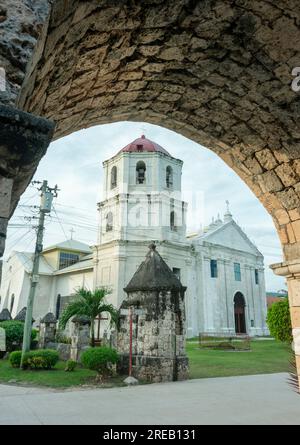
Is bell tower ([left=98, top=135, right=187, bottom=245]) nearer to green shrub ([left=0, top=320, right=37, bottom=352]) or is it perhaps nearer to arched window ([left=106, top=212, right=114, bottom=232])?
arched window ([left=106, top=212, right=114, bottom=232])

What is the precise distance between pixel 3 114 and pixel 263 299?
3419 centimetres

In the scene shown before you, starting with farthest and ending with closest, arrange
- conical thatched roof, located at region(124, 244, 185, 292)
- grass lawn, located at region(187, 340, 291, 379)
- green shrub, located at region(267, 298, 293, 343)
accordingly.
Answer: grass lawn, located at region(187, 340, 291, 379) → conical thatched roof, located at region(124, 244, 185, 292) → green shrub, located at region(267, 298, 293, 343)

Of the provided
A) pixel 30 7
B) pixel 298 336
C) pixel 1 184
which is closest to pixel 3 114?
pixel 1 184

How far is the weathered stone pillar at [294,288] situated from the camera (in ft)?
14.8

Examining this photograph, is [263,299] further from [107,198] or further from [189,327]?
[107,198]

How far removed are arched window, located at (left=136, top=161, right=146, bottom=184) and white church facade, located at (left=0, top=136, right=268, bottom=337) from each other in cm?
8

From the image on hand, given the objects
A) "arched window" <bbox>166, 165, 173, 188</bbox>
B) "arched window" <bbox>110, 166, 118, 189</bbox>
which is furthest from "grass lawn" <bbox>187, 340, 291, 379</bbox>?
"arched window" <bbox>110, 166, 118, 189</bbox>

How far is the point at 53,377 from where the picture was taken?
35.7ft

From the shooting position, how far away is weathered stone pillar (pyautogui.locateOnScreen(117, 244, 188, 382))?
34.4ft

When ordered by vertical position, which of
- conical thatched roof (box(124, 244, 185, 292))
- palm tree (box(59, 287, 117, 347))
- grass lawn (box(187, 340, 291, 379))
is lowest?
grass lawn (box(187, 340, 291, 379))

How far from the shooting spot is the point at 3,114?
1.66 metres

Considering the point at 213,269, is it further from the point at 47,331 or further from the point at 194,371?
the point at 194,371

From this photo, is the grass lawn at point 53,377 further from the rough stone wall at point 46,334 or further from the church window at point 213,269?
the church window at point 213,269

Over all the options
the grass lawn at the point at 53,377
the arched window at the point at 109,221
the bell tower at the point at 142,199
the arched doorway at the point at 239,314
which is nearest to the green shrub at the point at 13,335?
the grass lawn at the point at 53,377
